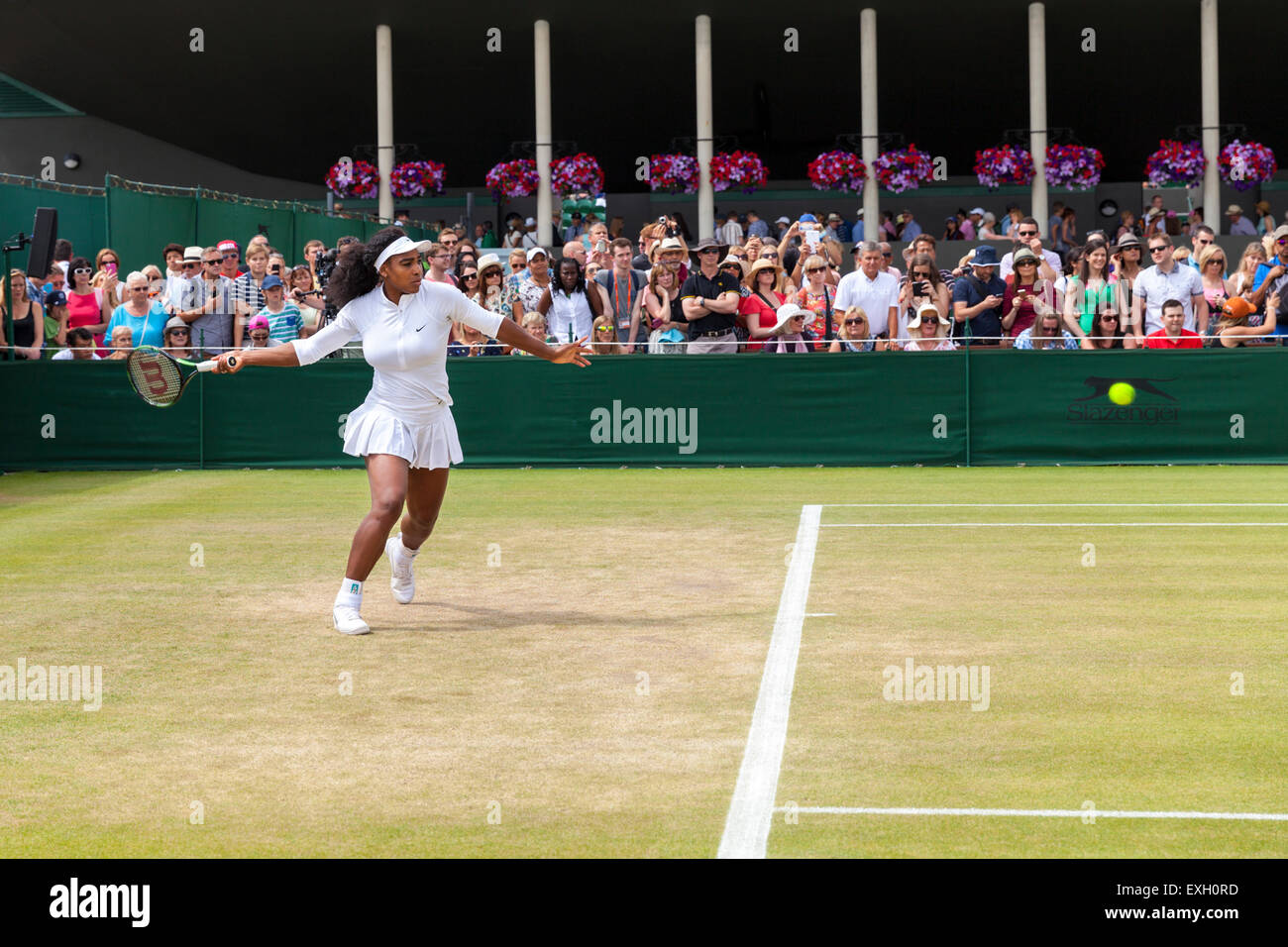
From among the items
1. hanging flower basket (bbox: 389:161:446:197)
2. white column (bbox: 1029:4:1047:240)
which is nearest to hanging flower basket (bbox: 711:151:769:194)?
white column (bbox: 1029:4:1047:240)

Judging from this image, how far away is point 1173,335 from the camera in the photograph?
60.2 ft

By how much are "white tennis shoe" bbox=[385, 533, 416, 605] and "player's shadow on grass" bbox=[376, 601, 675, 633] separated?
0.25ft

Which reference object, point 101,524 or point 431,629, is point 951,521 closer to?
point 431,629

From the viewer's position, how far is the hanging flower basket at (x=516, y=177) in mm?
31641

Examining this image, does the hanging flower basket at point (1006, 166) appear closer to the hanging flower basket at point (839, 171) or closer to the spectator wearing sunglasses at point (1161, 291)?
the hanging flower basket at point (839, 171)

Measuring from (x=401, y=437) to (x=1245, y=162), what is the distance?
80.6ft

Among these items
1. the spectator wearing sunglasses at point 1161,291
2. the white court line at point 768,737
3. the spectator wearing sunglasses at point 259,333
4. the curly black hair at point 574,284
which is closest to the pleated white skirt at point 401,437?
the white court line at point 768,737

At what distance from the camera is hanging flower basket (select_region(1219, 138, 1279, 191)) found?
1201 inches

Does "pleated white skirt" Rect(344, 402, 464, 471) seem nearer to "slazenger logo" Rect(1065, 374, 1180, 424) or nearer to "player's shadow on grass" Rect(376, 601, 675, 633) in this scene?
"player's shadow on grass" Rect(376, 601, 675, 633)

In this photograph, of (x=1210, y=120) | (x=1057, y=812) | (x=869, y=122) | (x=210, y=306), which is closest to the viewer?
(x=1057, y=812)

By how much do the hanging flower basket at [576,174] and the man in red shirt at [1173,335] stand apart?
1496cm

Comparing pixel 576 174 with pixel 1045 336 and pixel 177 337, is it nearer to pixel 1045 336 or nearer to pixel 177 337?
pixel 177 337

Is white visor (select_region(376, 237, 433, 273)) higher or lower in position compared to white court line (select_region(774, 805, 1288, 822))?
higher

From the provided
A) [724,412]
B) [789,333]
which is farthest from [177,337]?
[789,333]
